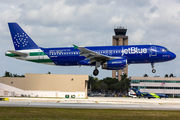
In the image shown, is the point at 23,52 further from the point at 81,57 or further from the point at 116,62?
the point at 116,62

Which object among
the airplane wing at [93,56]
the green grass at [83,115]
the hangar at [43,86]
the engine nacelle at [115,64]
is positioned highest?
the airplane wing at [93,56]

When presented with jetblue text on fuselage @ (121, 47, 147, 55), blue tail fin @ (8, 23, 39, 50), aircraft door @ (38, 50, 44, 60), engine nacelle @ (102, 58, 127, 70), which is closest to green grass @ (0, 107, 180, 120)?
engine nacelle @ (102, 58, 127, 70)

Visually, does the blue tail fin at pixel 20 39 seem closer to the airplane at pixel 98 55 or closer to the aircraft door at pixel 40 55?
the airplane at pixel 98 55

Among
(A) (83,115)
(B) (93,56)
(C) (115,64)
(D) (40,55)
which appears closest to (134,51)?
(C) (115,64)

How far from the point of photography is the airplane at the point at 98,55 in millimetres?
48938

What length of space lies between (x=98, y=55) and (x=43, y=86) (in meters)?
57.1

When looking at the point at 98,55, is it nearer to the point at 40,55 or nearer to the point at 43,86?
the point at 40,55

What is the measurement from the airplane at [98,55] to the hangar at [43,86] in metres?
47.4

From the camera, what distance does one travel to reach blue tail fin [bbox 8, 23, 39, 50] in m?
55.9

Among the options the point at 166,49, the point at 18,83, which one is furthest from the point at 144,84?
the point at 166,49

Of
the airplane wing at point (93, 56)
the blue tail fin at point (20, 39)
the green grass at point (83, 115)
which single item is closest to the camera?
the green grass at point (83, 115)

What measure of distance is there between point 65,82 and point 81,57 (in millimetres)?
54080

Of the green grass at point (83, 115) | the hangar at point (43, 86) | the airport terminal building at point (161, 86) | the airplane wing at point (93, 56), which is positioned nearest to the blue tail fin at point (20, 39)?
the airplane wing at point (93, 56)

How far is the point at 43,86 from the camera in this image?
10150 cm
